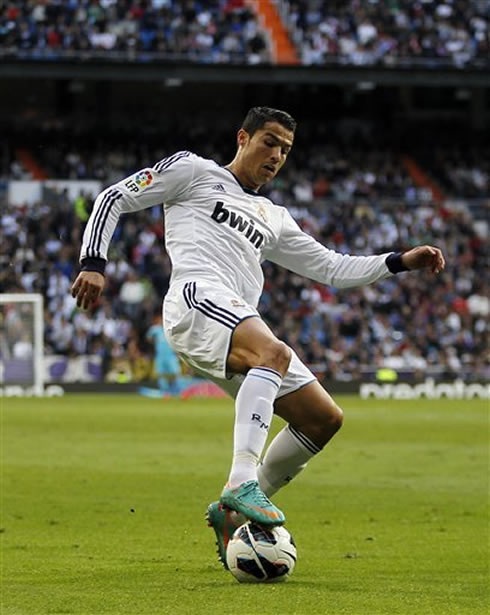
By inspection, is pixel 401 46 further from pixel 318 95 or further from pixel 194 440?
pixel 194 440

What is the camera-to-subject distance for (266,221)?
793cm

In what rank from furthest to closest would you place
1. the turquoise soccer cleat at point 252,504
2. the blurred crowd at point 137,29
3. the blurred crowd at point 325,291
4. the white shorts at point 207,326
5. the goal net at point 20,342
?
the blurred crowd at point 137,29 < the blurred crowd at point 325,291 < the goal net at point 20,342 < the white shorts at point 207,326 < the turquoise soccer cleat at point 252,504

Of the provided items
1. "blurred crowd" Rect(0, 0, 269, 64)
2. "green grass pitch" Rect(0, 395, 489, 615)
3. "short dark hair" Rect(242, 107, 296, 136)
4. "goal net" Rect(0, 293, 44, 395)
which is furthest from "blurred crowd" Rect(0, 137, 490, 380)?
"short dark hair" Rect(242, 107, 296, 136)

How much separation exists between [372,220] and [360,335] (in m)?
5.19

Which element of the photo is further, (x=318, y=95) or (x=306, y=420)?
(x=318, y=95)

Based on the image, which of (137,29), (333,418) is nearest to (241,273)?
(333,418)

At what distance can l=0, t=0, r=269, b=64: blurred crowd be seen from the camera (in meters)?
41.2

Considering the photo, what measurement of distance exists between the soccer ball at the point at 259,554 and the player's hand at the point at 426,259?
183cm

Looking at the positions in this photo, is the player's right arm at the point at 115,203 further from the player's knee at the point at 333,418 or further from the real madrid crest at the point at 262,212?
the player's knee at the point at 333,418

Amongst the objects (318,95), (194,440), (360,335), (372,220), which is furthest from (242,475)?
(318,95)

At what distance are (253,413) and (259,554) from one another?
0.68 meters

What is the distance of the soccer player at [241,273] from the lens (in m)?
6.97

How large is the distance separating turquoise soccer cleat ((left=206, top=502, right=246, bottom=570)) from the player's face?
6.09ft

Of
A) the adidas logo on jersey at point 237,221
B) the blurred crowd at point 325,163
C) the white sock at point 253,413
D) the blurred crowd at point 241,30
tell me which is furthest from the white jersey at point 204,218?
the blurred crowd at point 241,30
